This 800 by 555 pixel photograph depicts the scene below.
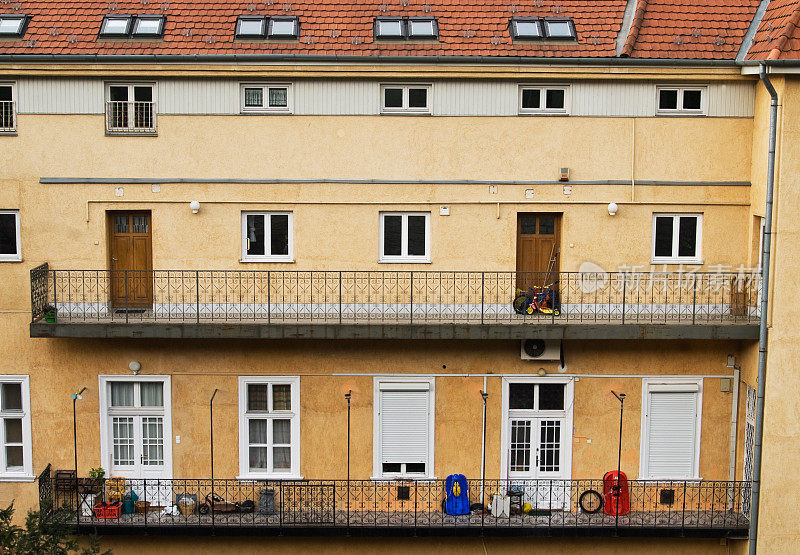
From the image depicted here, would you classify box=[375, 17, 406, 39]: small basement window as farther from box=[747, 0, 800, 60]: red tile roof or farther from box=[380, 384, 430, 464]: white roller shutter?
box=[380, 384, 430, 464]: white roller shutter

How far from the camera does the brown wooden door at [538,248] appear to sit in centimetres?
1875

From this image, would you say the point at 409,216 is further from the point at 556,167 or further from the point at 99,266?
the point at 99,266

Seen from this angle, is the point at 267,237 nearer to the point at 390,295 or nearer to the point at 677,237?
the point at 390,295

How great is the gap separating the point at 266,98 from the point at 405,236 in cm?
355

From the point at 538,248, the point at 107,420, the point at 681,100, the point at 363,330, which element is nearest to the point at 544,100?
the point at 681,100

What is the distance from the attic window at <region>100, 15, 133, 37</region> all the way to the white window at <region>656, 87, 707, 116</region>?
9669mm

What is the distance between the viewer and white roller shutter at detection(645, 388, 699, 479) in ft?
61.8

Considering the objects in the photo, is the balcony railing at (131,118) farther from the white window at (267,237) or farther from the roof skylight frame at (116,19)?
the white window at (267,237)

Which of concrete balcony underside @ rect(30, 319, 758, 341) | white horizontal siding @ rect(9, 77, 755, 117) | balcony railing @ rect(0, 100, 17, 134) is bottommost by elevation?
concrete balcony underside @ rect(30, 319, 758, 341)

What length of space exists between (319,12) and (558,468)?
31.5 feet

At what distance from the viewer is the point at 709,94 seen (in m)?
18.3

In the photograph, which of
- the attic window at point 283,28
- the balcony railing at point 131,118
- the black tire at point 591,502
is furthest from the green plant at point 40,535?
the attic window at point 283,28

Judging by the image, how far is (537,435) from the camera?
18891 mm

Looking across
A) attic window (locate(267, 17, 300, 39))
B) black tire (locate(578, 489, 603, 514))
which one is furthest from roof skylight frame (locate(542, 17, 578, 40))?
black tire (locate(578, 489, 603, 514))
